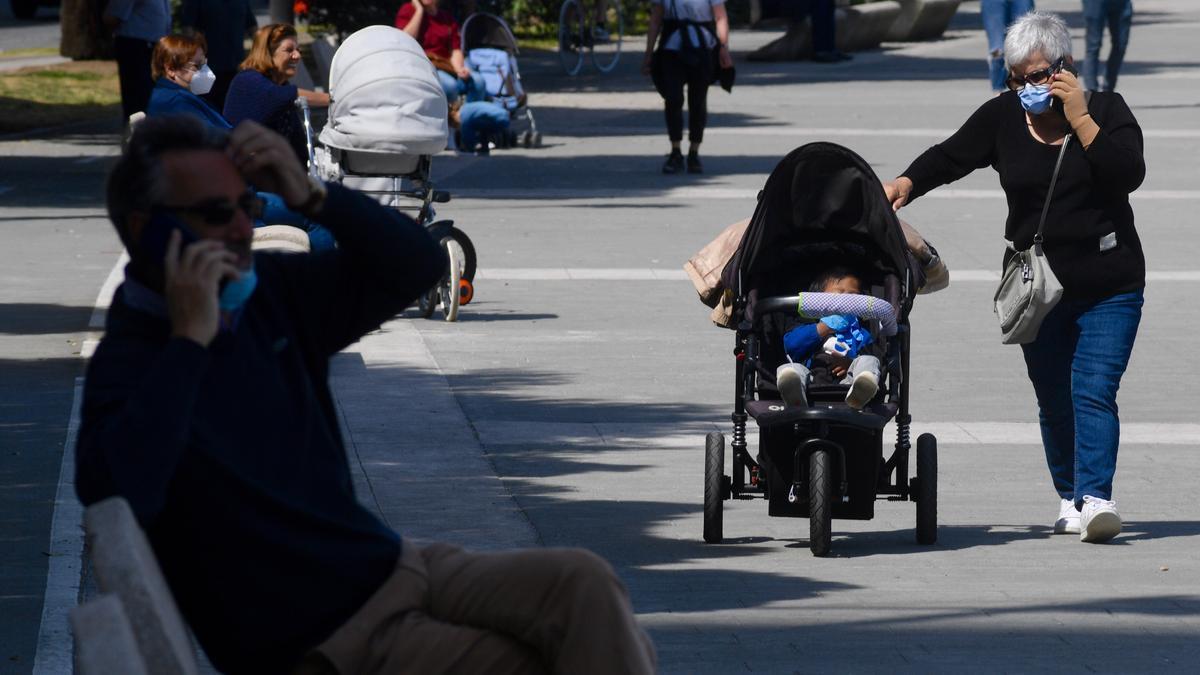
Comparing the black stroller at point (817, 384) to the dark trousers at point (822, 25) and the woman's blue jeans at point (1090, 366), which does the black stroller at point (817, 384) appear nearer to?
the woman's blue jeans at point (1090, 366)

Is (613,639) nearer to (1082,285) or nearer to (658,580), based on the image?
(658,580)

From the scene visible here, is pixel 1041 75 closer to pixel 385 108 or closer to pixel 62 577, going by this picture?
pixel 62 577

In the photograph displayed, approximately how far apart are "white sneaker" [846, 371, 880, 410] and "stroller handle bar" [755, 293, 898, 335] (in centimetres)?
22

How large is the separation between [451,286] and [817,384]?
4.70m

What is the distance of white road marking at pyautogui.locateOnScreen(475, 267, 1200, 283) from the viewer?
13188mm

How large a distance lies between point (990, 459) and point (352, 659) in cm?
547

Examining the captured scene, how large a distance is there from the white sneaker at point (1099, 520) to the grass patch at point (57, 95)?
1711cm

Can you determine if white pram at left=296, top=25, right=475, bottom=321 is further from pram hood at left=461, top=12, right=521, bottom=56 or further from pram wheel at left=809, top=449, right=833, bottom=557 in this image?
pram hood at left=461, top=12, right=521, bottom=56

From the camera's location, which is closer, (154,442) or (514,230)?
(154,442)

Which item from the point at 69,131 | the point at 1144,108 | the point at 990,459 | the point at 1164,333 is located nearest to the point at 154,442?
the point at 990,459

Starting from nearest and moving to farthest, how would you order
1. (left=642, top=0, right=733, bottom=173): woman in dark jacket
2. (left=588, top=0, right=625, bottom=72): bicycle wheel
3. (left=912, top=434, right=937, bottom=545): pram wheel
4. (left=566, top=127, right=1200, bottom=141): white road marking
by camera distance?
(left=912, top=434, right=937, bottom=545): pram wheel, (left=642, top=0, right=733, bottom=173): woman in dark jacket, (left=566, top=127, right=1200, bottom=141): white road marking, (left=588, top=0, right=625, bottom=72): bicycle wheel

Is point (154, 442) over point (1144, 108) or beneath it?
over

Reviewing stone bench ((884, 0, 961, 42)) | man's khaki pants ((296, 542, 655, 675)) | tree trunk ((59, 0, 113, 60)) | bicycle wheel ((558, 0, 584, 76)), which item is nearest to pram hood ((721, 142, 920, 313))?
man's khaki pants ((296, 542, 655, 675))

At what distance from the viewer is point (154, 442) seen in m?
3.26
